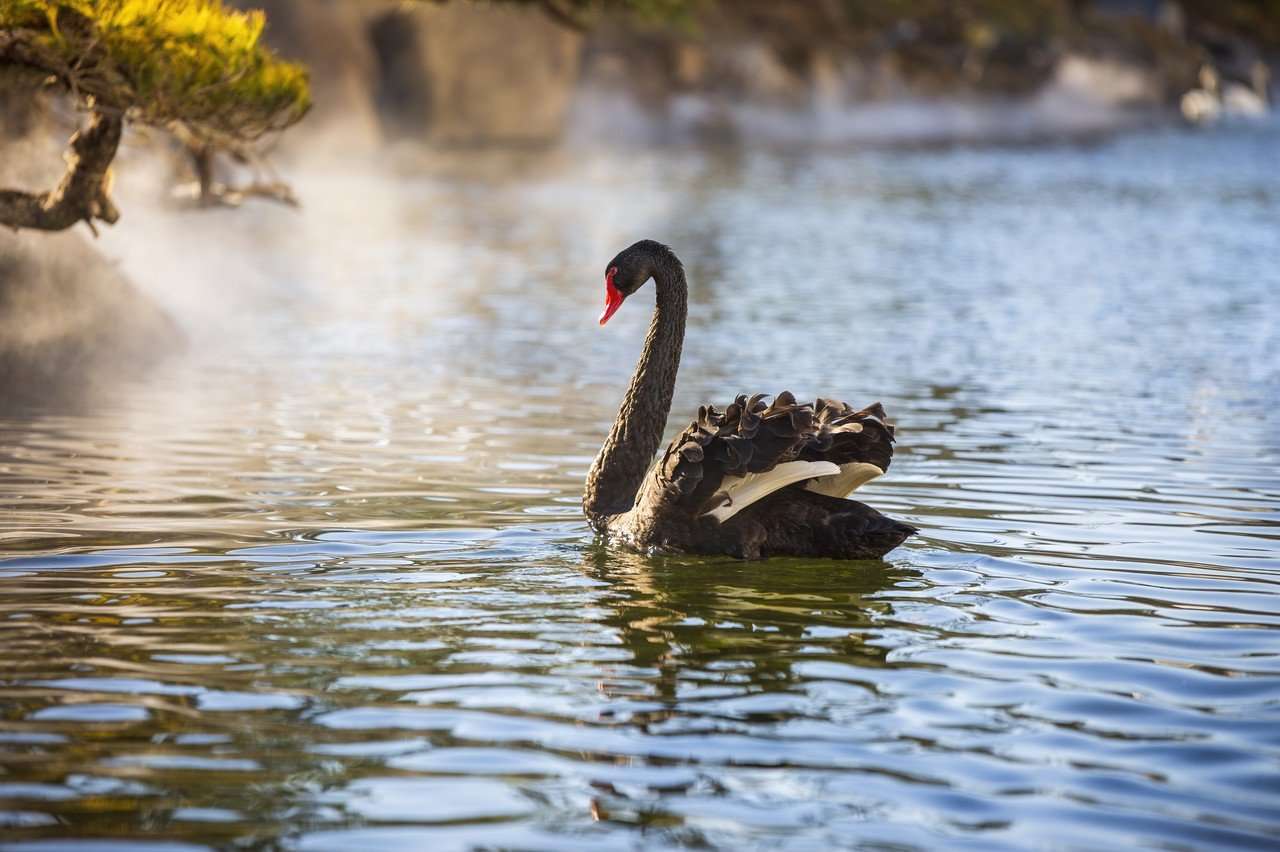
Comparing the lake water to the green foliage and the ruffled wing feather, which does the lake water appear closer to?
the ruffled wing feather

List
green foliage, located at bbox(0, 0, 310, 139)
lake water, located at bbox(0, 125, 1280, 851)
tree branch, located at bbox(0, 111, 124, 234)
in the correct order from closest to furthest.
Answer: lake water, located at bbox(0, 125, 1280, 851) < green foliage, located at bbox(0, 0, 310, 139) < tree branch, located at bbox(0, 111, 124, 234)

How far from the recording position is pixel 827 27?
260 ft

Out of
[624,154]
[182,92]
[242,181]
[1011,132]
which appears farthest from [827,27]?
[182,92]

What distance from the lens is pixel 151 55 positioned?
11172 millimetres

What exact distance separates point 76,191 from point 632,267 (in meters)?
5.28

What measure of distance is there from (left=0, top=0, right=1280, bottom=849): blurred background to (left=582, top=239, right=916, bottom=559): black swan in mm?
159

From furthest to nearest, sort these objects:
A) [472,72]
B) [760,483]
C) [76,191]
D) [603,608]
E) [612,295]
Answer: [472,72]
[76,191]
[612,295]
[760,483]
[603,608]

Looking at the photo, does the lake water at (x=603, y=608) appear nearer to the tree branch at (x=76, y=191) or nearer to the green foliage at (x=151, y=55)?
the tree branch at (x=76, y=191)

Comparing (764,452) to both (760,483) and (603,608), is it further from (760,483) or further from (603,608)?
(603,608)

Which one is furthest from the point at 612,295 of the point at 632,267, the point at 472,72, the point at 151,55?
the point at 472,72

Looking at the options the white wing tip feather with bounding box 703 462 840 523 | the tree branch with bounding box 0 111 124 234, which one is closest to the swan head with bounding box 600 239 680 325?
the white wing tip feather with bounding box 703 462 840 523

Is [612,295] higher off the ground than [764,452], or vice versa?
[612,295]

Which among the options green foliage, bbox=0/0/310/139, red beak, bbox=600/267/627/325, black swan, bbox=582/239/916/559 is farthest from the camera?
green foliage, bbox=0/0/310/139

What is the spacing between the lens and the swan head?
27.7 ft
